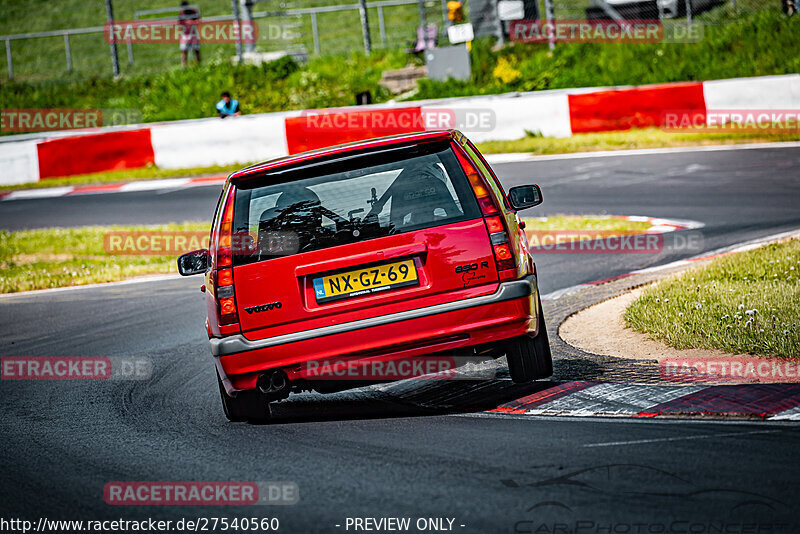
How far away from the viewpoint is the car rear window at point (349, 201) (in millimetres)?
6098

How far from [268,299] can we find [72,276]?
8897 millimetres

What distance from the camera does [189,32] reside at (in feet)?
98.8

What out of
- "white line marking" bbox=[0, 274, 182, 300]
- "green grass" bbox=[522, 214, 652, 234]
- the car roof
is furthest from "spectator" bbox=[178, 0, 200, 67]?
the car roof

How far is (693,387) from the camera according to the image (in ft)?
20.4

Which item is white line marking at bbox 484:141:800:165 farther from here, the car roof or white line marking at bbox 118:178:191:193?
the car roof

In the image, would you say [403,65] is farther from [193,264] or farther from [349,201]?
[349,201]

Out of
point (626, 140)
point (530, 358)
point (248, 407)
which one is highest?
point (626, 140)

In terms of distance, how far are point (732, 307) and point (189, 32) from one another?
24.7m

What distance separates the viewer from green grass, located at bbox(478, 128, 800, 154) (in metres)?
19.5

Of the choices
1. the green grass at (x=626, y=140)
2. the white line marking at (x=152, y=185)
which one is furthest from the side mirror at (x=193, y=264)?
the white line marking at (x=152, y=185)

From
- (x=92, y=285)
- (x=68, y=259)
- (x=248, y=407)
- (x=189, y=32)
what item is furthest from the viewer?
(x=189, y=32)

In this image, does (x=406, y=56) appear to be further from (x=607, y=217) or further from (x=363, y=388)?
(x=363, y=388)

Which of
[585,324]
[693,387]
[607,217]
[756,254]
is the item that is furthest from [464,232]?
[607,217]

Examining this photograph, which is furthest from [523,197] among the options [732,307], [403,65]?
[403,65]
